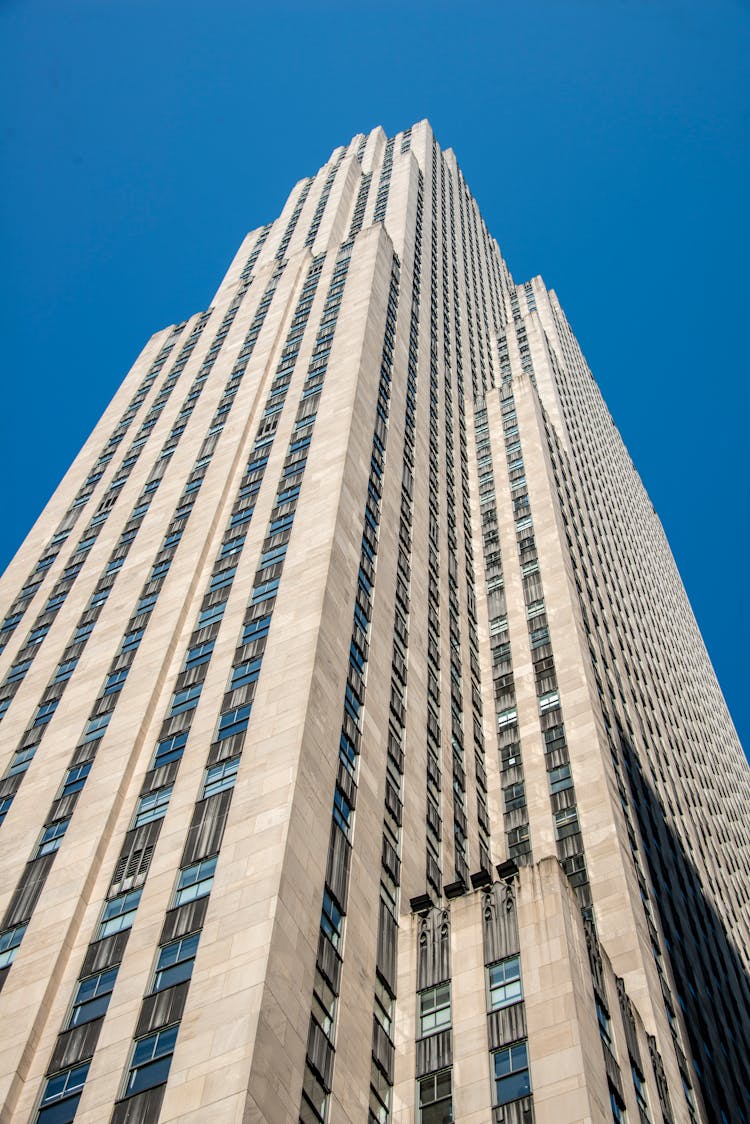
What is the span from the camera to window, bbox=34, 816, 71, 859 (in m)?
47.8

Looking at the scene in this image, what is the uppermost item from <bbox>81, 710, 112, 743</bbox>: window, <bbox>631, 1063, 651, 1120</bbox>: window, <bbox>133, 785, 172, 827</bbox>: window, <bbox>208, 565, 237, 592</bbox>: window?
<bbox>208, 565, 237, 592</bbox>: window

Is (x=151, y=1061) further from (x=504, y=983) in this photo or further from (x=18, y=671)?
(x=18, y=671)

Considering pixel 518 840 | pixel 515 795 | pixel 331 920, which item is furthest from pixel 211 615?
pixel 331 920

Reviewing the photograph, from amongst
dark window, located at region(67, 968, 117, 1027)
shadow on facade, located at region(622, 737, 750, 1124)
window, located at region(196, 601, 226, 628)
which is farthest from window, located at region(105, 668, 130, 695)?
shadow on facade, located at region(622, 737, 750, 1124)

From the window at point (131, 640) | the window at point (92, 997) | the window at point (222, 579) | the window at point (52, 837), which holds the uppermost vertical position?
the window at point (222, 579)

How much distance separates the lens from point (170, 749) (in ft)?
166

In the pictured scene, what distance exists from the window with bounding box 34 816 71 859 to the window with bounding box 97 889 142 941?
5.13 m

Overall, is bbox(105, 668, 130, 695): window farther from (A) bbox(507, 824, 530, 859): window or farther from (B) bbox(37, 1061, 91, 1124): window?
(B) bbox(37, 1061, 91, 1124): window

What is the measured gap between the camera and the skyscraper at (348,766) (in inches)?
1511

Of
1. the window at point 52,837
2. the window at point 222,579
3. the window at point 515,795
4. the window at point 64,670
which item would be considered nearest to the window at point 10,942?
the window at point 52,837

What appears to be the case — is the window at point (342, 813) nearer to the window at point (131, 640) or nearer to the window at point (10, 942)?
the window at point (10, 942)

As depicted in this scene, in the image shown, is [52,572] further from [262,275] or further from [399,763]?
[262,275]

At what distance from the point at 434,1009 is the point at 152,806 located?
543 inches

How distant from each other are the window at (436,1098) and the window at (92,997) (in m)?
11.0
